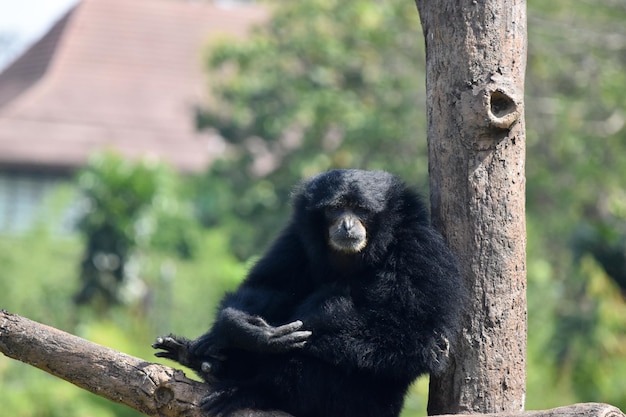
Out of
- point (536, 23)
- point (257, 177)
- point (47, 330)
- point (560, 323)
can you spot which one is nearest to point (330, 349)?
point (47, 330)

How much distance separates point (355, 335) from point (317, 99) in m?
12.4

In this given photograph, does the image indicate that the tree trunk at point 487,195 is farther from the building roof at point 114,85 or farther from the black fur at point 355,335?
the building roof at point 114,85

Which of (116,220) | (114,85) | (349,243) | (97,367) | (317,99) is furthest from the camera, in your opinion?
(114,85)

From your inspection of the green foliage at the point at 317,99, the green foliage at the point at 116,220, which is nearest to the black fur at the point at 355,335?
the green foliage at the point at 317,99

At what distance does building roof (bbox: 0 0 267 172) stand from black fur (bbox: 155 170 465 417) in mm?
21169

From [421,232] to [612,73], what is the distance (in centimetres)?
1292

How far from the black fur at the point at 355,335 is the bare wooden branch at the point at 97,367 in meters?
0.30

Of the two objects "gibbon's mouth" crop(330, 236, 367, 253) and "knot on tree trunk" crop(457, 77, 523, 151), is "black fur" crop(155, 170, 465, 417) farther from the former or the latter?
Answer: "knot on tree trunk" crop(457, 77, 523, 151)

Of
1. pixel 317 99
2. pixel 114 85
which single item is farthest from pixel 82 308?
pixel 114 85

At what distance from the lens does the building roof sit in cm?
3008

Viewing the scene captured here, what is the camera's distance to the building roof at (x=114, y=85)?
30.1 metres

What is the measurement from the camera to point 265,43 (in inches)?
752

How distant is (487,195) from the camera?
5996mm

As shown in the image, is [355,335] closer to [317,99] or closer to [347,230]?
[347,230]
